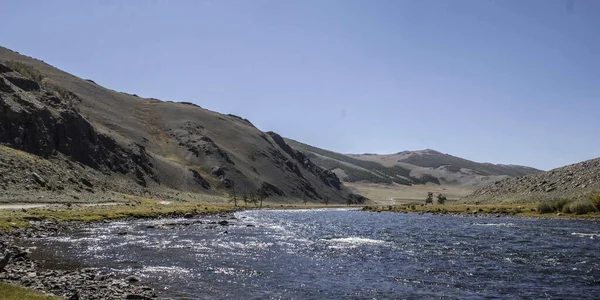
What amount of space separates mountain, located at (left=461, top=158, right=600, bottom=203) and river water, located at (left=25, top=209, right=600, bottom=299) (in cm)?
5690

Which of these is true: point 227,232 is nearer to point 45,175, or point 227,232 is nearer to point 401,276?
point 401,276

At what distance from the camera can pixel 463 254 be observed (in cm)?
4497

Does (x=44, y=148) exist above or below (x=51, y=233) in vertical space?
above

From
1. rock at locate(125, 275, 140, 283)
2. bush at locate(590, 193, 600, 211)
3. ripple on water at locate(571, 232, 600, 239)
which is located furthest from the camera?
bush at locate(590, 193, 600, 211)

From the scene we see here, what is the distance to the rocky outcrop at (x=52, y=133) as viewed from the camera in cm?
13404

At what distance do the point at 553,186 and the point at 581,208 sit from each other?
114ft

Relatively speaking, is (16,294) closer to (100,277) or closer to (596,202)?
(100,277)

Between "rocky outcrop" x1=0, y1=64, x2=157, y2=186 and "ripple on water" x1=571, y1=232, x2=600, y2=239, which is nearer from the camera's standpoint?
"ripple on water" x1=571, y1=232, x2=600, y2=239

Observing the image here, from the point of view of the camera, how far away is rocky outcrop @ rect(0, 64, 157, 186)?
13404 centimetres

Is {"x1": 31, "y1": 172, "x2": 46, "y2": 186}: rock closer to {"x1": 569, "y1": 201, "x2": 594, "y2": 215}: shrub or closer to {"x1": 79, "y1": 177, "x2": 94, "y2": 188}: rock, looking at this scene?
{"x1": 79, "y1": 177, "x2": 94, "y2": 188}: rock

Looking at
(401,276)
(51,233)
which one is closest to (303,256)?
(401,276)

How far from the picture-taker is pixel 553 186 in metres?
123

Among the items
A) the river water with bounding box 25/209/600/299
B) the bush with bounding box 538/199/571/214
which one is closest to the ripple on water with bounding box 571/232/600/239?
the river water with bounding box 25/209/600/299

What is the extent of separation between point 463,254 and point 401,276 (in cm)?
1391
